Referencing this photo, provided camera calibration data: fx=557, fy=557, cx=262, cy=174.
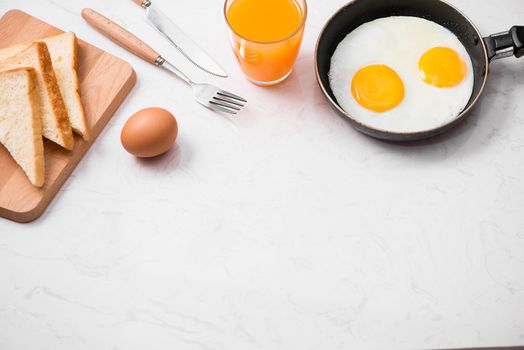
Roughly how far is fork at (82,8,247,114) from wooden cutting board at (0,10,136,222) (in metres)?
0.07

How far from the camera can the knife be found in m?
1.57

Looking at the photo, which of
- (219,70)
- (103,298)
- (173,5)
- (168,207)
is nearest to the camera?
(103,298)

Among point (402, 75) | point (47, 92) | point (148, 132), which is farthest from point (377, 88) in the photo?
point (47, 92)

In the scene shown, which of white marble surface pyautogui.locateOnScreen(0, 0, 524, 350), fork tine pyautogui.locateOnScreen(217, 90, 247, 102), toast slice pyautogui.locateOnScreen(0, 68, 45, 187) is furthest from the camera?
fork tine pyautogui.locateOnScreen(217, 90, 247, 102)

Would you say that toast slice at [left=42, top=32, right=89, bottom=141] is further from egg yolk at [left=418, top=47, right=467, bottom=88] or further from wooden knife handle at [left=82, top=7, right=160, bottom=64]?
egg yolk at [left=418, top=47, right=467, bottom=88]

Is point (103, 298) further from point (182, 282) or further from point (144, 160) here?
point (144, 160)

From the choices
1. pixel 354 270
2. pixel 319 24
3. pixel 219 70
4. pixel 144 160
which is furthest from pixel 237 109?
pixel 354 270

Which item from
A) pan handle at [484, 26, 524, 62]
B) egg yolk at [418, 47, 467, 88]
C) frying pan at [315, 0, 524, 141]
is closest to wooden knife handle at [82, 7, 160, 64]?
frying pan at [315, 0, 524, 141]

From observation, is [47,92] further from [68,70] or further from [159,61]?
[159,61]

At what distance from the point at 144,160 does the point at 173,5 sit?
515mm

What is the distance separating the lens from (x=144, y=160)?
1.47 meters

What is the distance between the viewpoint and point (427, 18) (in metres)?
1.53

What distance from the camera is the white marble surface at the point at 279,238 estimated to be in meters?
1.27

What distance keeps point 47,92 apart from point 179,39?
40cm
